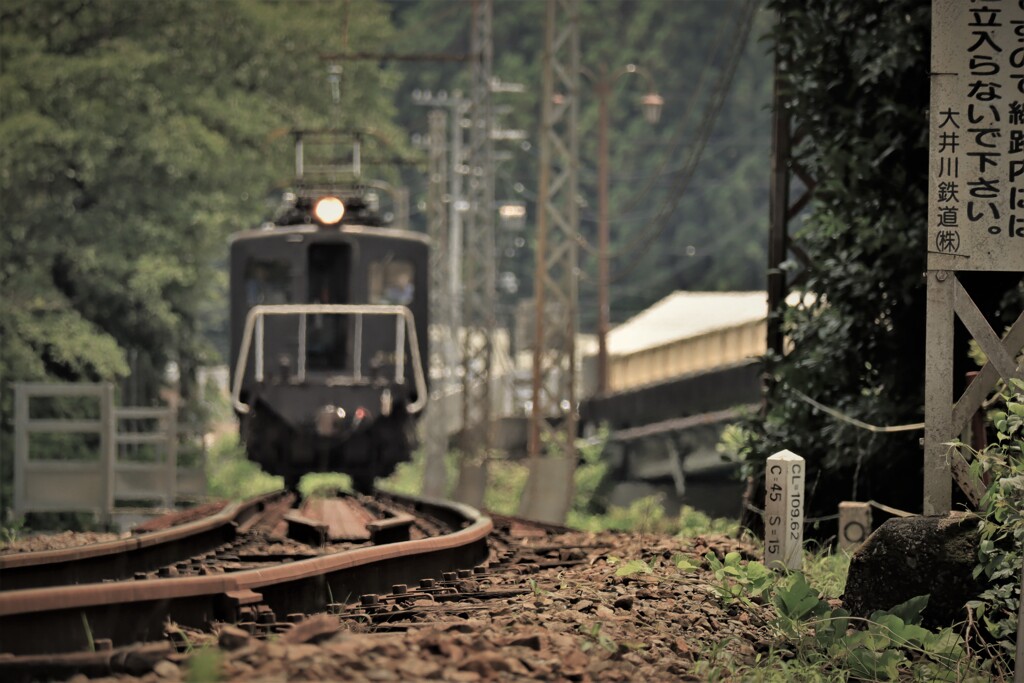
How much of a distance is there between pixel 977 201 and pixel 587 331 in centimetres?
5938

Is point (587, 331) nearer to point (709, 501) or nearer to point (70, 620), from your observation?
point (709, 501)

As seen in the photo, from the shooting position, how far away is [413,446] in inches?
637

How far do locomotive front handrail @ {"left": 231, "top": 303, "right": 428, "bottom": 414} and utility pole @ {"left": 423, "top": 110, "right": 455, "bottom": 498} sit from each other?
445 inches

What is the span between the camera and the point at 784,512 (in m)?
8.16

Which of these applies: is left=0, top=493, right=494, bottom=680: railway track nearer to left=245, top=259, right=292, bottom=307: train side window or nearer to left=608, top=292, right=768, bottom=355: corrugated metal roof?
left=245, top=259, right=292, bottom=307: train side window

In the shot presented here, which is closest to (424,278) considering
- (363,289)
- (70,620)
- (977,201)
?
(363,289)

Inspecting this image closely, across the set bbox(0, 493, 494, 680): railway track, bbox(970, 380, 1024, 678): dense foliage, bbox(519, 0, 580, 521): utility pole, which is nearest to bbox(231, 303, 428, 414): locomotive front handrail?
bbox(0, 493, 494, 680): railway track

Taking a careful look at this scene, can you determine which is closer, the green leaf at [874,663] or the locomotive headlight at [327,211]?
the green leaf at [874,663]

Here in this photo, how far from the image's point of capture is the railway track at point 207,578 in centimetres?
552

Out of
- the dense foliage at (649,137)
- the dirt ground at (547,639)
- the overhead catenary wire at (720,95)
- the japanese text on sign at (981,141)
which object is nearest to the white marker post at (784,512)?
the dirt ground at (547,639)

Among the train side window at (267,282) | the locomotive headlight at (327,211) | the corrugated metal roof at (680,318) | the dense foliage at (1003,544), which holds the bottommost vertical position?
the corrugated metal roof at (680,318)

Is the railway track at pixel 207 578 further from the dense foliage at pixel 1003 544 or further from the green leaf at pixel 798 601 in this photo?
the dense foliage at pixel 1003 544

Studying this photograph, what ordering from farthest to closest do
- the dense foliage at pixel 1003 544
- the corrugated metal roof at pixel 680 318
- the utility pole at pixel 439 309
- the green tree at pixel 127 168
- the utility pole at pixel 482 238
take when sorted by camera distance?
the corrugated metal roof at pixel 680 318
the utility pole at pixel 439 309
the utility pole at pixel 482 238
the green tree at pixel 127 168
the dense foliage at pixel 1003 544

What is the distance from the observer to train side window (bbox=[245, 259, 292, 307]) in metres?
16.4
